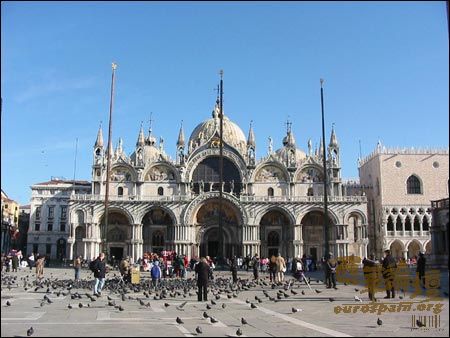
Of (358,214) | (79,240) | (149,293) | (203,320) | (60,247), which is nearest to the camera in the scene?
(203,320)

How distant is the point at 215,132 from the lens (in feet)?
190

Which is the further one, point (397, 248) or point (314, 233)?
point (397, 248)

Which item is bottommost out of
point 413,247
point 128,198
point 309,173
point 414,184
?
point 413,247

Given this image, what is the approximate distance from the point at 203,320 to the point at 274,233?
45.2 meters

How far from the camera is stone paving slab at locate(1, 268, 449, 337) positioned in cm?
1003

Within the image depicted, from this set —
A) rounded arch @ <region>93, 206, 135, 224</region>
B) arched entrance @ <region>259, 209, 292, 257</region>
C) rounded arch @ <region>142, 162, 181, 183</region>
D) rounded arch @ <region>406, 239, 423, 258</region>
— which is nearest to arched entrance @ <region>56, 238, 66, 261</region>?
rounded arch @ <region>93, 206, 135, 224</region>

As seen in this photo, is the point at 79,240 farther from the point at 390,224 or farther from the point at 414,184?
the point at 414,184

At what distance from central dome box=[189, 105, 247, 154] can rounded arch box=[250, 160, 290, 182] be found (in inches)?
113

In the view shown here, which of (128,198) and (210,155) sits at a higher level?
(210,155)

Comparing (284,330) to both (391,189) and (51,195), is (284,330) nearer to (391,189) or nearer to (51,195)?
(391,189)

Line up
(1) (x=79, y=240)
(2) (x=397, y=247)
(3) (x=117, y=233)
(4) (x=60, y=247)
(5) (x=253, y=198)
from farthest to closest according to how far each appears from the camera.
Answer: (4) (x=60, y=247) → (2) (x=397, y=247) → (3) (x=117, y=233) → (1) (x=79, y=240) → (5) (x=253, y=198)

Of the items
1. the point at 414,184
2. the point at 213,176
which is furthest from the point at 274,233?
the point at 414,184

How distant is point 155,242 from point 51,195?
67.5 ft

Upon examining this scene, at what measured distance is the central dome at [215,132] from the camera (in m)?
57.9
